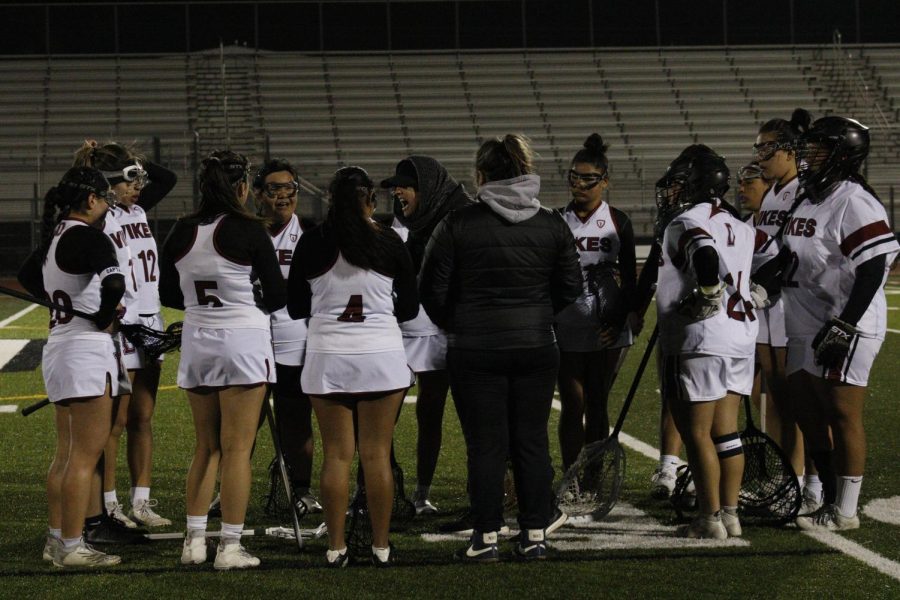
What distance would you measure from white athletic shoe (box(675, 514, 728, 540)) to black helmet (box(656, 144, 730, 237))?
1302 mm

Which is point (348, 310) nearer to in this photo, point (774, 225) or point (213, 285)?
point (213, 285)

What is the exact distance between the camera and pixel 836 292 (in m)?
5.30

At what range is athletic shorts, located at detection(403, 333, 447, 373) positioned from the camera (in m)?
5.75

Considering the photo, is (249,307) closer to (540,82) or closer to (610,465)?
(610,465)

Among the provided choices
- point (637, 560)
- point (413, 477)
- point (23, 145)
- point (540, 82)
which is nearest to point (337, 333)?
point (637, 560)

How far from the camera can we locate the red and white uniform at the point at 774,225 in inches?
234

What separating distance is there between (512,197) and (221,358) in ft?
4.37

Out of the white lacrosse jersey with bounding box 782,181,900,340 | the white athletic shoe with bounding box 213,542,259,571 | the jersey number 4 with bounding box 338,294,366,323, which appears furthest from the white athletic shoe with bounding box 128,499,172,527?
the white lacrosse jersey with bounding box 782,181,900,340

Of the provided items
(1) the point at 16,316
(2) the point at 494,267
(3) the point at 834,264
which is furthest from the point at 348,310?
(1) the point at 16,316

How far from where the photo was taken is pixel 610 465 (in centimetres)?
557

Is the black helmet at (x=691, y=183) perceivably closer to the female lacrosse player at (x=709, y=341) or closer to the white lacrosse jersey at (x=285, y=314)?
the female lacrosse player at (x=709, y=341)

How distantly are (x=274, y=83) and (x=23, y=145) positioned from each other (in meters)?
6.50

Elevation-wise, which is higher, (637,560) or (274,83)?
(274,83)

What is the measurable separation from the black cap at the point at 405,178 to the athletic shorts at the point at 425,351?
77 cm
